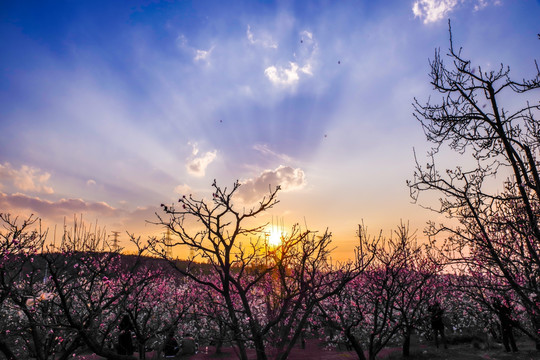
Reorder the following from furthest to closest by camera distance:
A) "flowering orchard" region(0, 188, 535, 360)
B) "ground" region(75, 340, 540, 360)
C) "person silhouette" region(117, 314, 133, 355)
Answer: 1. "ground" region(75, 340, 540, 360)
2. "person silhouette" region(117, 314, 133, 355)
3. "flowering orchard" region(0, 188, 535, 360)

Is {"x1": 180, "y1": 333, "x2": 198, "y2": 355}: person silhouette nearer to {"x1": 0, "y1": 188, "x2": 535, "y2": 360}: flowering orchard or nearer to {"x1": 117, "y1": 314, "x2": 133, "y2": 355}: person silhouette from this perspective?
{"x1": 0, "y1": 188, "x2": 535, "y2": 360}: flowering orchard

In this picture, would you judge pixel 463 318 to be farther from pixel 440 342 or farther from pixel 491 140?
pixel 491 140

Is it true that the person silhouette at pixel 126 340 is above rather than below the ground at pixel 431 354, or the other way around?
above

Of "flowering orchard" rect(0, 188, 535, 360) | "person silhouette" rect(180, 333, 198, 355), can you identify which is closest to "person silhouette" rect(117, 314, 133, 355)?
"flowering orchard" rect(0, 188, 535, 360)

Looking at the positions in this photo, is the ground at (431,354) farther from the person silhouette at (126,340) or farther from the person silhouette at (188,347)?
the person silhouette at (126,340)

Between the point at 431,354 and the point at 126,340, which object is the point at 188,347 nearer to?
the point at 126,340

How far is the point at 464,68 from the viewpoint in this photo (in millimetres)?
6898

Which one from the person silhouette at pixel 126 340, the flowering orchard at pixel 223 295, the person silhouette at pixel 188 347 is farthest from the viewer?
the person silhouette at pixel 188 347

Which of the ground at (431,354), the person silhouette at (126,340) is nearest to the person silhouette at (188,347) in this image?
the ground at (431,354)

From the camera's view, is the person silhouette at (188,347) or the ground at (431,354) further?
the person silhouette at (188,347)

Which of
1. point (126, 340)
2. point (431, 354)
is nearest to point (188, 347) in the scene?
point (126, 340)

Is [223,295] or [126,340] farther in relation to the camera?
[126,340]

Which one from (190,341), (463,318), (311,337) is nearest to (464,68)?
(190,341)

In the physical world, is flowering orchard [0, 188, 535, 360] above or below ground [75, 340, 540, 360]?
above
